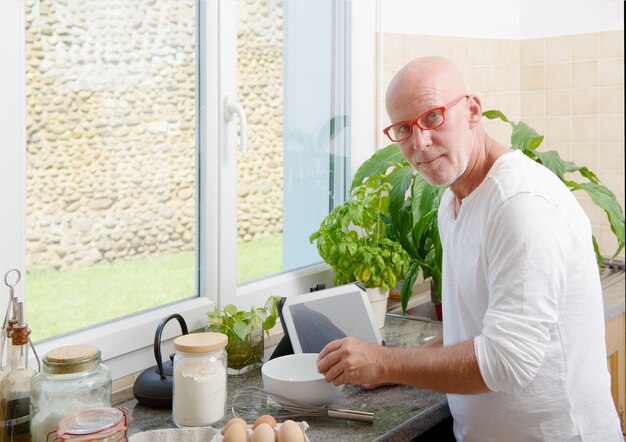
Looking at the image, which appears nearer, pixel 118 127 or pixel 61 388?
pixel 61 388

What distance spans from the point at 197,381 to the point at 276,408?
0.22 m

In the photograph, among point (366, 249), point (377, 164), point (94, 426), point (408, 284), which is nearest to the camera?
point (94, 426)

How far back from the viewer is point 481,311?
143 centimetres

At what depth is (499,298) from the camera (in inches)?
50.7

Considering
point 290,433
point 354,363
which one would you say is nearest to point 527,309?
point 354,363

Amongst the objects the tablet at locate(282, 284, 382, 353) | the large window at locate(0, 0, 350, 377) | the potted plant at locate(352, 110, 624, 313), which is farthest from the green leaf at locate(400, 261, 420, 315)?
the tablet at locate(282, 284, 382, 353)

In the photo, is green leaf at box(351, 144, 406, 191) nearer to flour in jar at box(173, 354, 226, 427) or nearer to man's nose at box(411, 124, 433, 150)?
man's nose at box(411, 124, 433, 150)

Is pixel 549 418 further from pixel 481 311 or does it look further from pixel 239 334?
pixel 239 334

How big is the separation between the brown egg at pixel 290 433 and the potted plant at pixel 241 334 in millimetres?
510

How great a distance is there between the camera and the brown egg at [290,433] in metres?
1.20

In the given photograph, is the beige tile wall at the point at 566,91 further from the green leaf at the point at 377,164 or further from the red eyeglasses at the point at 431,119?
the red eyeglasses at the point at 431,119

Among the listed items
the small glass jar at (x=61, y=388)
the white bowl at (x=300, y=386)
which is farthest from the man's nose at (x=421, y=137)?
the small glass jar at (x=61, y=388)

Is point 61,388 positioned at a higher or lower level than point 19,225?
lower

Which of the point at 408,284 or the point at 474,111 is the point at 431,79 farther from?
the point at 408,284
